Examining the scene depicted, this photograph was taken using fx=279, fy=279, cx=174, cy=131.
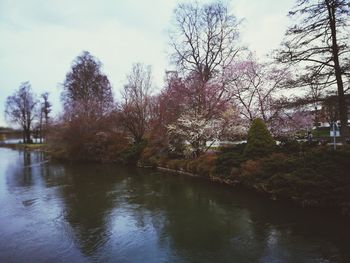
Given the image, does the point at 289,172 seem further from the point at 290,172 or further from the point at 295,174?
the point at 295,174

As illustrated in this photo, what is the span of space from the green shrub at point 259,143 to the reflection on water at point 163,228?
2.06 meters

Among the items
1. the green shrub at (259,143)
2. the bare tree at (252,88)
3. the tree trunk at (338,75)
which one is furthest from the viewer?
the bare tree at (252,88)

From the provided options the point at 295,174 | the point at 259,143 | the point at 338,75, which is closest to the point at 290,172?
the point at 295,174

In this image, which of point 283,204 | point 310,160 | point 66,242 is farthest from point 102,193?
point 310,160

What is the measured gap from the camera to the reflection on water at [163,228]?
21.2 feet

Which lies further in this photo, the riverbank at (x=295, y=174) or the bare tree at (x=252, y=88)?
the bare tree at (x=252, y=88)

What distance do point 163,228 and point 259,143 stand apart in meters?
6.81

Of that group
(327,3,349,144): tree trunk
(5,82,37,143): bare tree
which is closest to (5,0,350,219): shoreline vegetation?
(327,3,349,144): tree trunk

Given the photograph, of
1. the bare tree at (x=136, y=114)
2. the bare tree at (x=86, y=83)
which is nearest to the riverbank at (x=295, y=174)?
the bare tree at (x=136, y=114)

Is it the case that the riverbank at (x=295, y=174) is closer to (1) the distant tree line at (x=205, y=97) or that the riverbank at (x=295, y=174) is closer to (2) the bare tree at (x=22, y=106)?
(1) the distant tree line at (x=205, y=97)

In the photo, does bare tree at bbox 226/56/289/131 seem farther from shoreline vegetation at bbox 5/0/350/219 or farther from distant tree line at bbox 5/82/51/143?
distant tree line at bbox 5/82/51/143

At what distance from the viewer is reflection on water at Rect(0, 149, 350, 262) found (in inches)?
255

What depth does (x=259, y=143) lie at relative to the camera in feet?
42.7

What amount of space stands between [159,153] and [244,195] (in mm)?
9918
